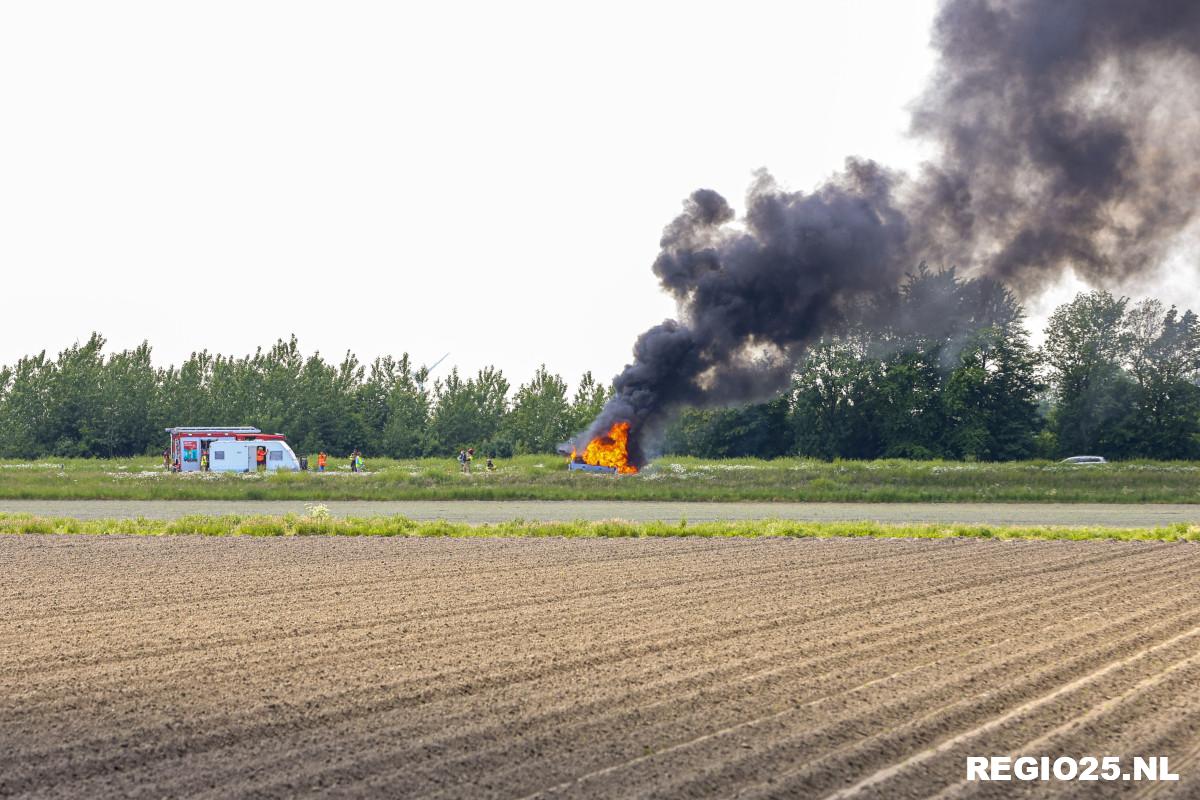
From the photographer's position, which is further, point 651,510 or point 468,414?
point 468,414

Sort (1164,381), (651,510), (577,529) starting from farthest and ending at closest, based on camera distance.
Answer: (1164,381) < (651,510) < (577,529)

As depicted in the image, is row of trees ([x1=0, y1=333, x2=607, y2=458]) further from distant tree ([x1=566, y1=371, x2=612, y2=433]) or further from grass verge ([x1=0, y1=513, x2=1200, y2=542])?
grass verge ([x1=0, y1=513, x2=1200, y2=542])

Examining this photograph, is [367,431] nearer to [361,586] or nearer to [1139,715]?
[361,586]

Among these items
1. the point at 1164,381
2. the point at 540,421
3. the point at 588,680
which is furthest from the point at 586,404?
the point at 588,680

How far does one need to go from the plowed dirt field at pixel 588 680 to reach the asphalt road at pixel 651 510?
14930 millimetres

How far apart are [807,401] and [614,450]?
37783mm

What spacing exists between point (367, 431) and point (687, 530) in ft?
265

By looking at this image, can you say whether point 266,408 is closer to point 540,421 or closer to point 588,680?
point 540,421

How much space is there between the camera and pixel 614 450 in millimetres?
59438

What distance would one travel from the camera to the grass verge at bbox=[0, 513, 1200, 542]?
30.0m

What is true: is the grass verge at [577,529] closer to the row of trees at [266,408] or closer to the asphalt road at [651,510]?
the asphalt road at [651,510]

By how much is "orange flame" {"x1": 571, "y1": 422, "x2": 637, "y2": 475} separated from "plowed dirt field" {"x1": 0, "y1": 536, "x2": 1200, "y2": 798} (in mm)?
37052

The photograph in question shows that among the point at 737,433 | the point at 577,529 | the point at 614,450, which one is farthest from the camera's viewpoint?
the point at 737,433

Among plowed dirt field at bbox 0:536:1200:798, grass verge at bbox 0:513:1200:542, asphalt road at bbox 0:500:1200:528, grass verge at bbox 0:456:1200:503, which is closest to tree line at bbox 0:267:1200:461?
grass verge at bbox 0:456:1200:503
